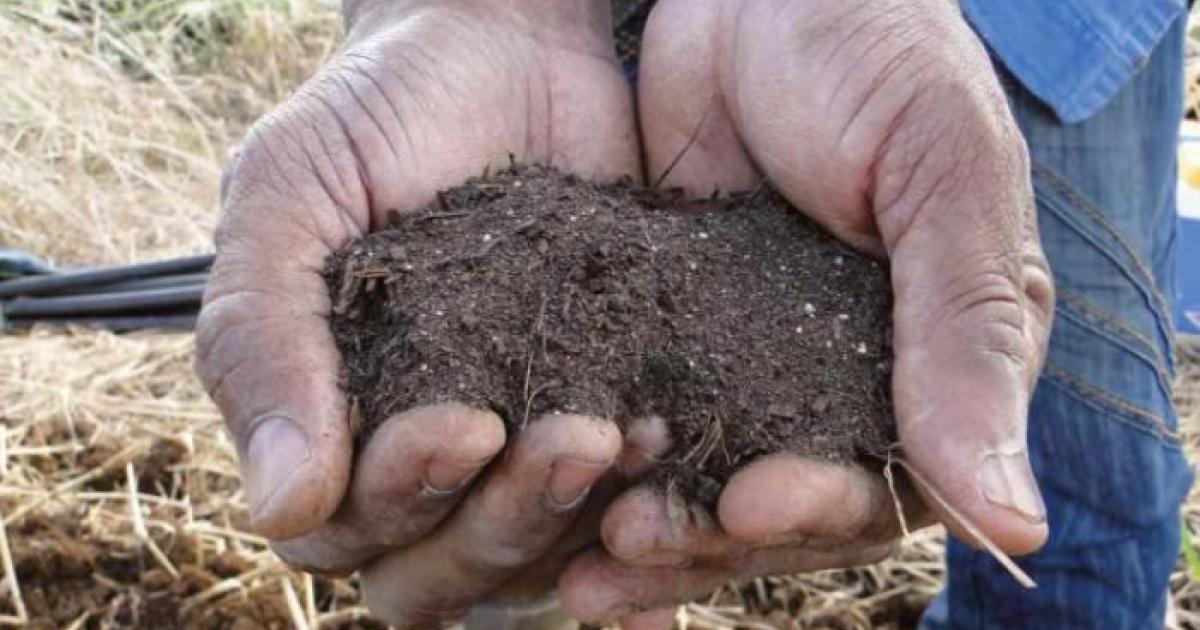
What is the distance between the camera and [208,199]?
12.5ft

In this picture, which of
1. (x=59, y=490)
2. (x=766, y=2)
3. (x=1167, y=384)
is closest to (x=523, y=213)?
(x=766, y=2)

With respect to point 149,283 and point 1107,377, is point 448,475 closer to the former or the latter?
point 1107,377

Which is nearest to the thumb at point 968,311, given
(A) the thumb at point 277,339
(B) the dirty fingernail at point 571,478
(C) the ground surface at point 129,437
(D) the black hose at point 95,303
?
(B) the dirty fingernail at point 571,478

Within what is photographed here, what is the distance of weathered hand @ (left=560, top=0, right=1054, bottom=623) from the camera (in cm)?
106

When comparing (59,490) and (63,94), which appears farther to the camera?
(63,94)

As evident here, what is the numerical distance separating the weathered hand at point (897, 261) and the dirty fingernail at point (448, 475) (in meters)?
0.13

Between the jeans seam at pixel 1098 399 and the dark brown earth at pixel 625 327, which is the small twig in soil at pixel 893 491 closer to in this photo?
the dark brown earth at pixel 625 327

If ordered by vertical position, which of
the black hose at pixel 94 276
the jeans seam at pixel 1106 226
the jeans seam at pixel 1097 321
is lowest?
the black hose at pixel 94 276

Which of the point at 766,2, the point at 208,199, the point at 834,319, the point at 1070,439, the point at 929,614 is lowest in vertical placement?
the point at 208,199

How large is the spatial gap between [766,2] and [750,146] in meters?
0.16

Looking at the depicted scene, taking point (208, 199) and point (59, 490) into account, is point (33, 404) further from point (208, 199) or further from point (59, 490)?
point (208, 199)

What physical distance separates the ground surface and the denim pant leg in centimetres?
36

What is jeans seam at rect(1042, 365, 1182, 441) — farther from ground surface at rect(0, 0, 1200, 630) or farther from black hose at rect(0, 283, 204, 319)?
black hose at rect(0, 283, 204, 319)

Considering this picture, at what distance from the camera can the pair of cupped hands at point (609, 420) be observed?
1062 millimetres
